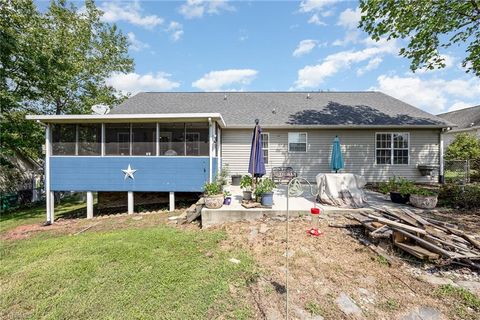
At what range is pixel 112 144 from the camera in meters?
7.77

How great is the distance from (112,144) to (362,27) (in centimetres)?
1093

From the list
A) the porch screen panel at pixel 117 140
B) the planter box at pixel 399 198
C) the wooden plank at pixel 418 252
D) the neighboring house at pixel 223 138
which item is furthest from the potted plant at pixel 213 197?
the planter box at pixel 399 198

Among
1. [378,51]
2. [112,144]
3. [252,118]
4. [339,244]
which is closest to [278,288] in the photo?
[339,244]

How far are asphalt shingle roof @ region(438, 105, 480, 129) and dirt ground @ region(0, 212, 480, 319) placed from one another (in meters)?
24.1

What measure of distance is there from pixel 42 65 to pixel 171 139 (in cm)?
916

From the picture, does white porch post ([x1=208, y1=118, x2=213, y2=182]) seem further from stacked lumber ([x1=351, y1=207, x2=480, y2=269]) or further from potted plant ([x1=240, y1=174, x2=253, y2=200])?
stacked lumber ([x1=351, y1=207, x2=480, y2=269])

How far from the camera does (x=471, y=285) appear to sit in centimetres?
298

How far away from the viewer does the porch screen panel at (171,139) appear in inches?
305

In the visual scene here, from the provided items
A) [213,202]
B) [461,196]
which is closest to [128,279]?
[213,202]

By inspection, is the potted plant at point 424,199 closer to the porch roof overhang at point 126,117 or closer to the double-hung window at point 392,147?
the double-hung window at point 392,147

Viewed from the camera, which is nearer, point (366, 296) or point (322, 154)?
point (366, 296)

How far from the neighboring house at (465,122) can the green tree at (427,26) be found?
14.0 m

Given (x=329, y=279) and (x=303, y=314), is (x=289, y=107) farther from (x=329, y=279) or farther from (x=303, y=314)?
(x=303, y=314)

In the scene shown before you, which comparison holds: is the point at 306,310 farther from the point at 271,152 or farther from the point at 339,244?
the point at 271,152
